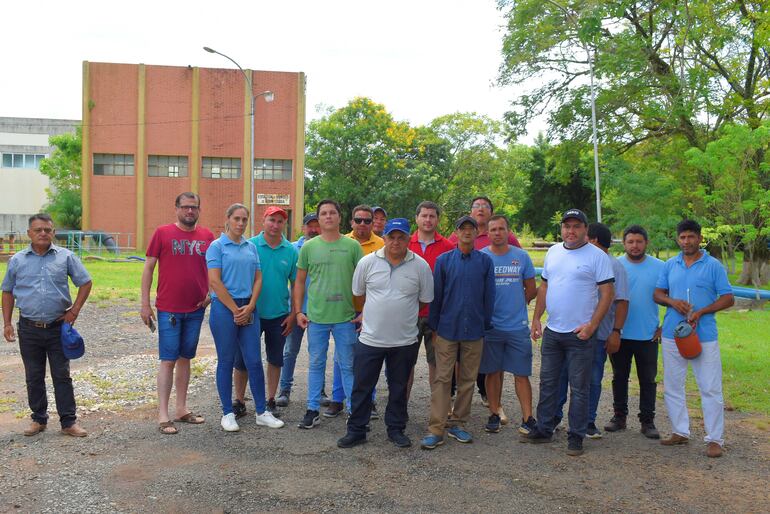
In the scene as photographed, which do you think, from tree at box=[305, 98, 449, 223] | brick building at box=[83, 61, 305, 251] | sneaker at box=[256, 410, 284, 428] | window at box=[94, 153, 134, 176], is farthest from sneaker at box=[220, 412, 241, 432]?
tree at box=[305, 98, 449, 223]

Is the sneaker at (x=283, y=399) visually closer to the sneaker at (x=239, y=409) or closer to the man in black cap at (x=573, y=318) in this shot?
the sneaker at (x=239, y=409)

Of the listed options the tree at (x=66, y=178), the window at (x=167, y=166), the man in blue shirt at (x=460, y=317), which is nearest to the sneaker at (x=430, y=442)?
the man in blue shirt at (x=460, y=317)

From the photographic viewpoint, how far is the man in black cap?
587 centimetres

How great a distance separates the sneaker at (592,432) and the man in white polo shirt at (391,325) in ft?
5.22

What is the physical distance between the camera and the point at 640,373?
21.6 feet

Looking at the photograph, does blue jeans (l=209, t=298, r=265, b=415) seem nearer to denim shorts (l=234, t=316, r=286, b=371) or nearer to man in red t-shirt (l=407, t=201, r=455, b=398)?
denim shorts (l=234, t=316, r=286, b=371)

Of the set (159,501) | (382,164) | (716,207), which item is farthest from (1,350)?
(382,164)

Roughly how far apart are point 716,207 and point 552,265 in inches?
731

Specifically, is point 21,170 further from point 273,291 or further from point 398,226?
point 398,226

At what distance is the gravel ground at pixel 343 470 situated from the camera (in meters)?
4.70

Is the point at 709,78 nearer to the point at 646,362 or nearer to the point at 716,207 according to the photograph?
the point at 716,207

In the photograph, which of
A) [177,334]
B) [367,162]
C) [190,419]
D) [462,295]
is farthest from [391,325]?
[367,162]

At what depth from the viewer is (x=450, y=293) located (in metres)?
6.17

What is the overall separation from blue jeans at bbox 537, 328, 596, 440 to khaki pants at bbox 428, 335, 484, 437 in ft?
1.90
